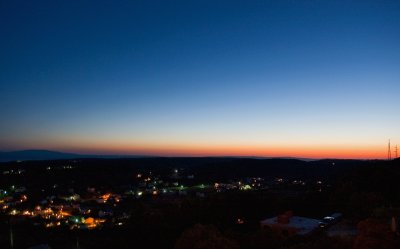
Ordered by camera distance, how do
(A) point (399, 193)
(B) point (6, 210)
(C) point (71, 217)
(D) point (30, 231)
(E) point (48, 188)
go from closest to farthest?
(A) point (399, 193)
(D) point (30, 231)
(C) point (71, 217)
(B) point (6, 210)
(E) point (48, 188)

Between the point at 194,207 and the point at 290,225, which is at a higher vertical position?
the point at 194,207

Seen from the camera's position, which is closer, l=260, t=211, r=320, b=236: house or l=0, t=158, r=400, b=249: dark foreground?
l=0, t=158, r=400, b=249: dark foreground

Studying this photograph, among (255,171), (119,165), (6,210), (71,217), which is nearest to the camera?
(71,217)

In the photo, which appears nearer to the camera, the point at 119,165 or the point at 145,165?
the point at 119,165

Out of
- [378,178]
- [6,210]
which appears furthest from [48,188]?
[378,178]

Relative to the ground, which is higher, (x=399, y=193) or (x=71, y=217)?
(x=399, y=193)

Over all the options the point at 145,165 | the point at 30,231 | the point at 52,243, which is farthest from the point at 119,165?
the point at 52,243

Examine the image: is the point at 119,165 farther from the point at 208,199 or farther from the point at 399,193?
the point at 399,193

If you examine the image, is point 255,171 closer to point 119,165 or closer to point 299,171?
point 299,171

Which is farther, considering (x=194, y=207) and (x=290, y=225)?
(x=194, y=207)

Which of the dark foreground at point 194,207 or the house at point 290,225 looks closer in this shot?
the dark foreground at point 194,207
